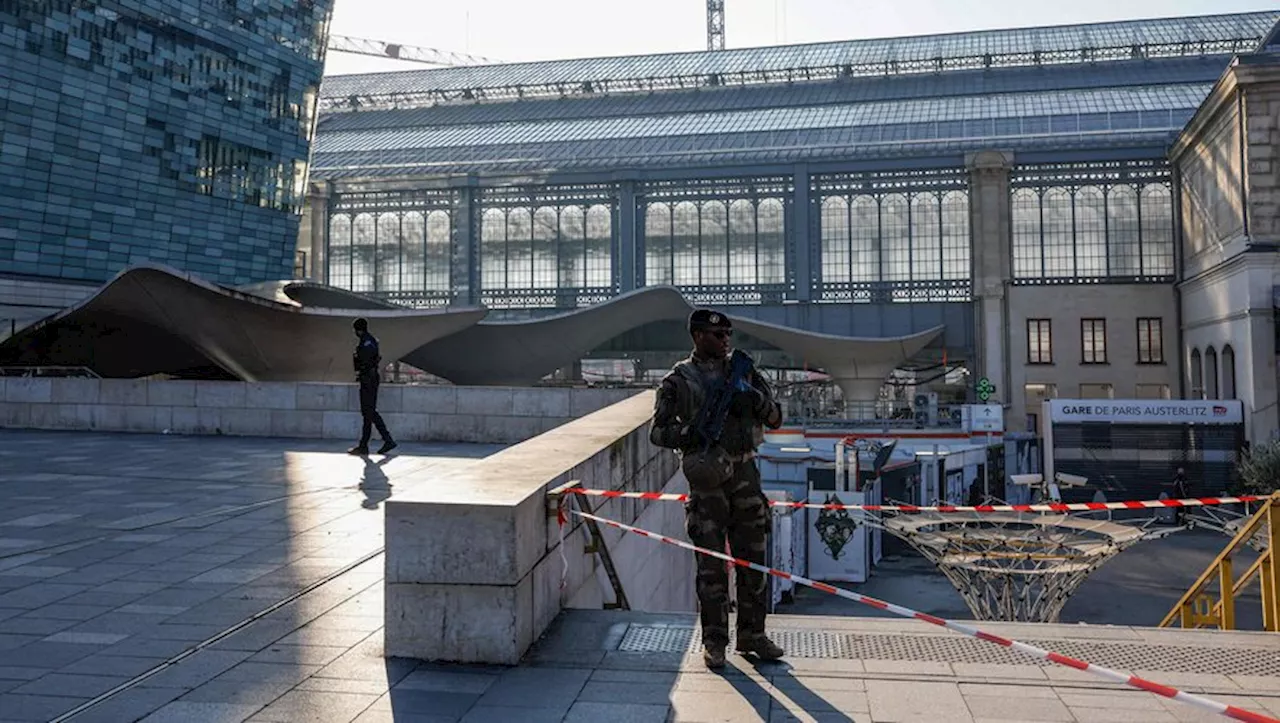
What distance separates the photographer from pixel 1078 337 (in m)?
50.8

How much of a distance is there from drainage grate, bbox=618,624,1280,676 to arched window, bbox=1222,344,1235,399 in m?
42.0

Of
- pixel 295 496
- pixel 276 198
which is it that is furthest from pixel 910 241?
pixel 295 496

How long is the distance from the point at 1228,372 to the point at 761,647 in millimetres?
44401

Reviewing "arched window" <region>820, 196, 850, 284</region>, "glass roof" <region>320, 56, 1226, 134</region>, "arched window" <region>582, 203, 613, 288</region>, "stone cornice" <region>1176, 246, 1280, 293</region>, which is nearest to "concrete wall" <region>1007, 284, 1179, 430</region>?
"stone cornice" <region>1176, 246, 1280, 293</region>

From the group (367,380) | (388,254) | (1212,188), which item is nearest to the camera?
(367,380)

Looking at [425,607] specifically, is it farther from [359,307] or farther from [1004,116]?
[1004,116]

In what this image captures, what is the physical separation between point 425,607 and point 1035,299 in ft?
171

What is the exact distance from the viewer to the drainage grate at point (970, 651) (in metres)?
4.95

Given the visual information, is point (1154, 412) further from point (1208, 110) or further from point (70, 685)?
point (70, 685)

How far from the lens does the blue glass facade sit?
43000mm

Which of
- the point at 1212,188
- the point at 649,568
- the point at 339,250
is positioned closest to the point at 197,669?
the point at 649,568

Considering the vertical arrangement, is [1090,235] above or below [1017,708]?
above

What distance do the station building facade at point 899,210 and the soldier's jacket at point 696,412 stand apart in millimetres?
44583

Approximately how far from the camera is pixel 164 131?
48.6 m
